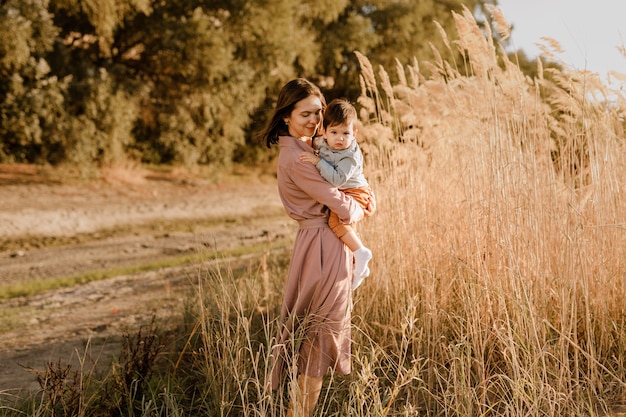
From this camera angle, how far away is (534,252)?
3.47 metres

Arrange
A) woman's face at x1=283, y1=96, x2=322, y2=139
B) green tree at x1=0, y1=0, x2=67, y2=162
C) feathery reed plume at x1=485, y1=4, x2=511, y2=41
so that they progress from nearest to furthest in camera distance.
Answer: woman's face at x1=283, y1=96, x2=322, y2=139 < feathery reed plume at x1=485, y1=4, x2=511, y2=41 < green tree at x1=0, y1=0, x2=67, y2=162

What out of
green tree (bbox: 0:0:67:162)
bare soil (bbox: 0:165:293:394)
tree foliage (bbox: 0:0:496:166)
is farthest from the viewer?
tree foliage (bbox: 0:0:496:166)

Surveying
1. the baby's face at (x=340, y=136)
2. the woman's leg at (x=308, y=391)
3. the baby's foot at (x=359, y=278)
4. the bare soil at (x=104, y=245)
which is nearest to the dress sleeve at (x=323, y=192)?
the baby's face at (x=340, y=136)

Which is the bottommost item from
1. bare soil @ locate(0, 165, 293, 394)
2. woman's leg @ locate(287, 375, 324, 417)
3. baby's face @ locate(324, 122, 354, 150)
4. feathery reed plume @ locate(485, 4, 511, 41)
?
bare soil @ locate(0, 165, 293, 394)

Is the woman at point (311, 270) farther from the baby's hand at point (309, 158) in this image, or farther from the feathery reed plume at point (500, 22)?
the feathery reed plume at point (500, 22)

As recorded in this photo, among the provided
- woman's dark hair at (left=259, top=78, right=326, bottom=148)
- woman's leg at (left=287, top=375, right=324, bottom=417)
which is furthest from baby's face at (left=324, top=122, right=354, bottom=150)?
woman's leg at (left=287, top=375, right=324, bottom=417)

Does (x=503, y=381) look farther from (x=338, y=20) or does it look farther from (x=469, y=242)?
(x=338, y=20)

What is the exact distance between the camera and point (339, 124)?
2.89 meters

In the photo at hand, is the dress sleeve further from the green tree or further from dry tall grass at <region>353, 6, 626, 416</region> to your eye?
the green tree

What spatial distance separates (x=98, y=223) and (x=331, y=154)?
8.16 metres

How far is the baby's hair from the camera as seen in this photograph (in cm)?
287

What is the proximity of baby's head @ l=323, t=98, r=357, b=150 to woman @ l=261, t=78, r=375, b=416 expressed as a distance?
6.0 inches

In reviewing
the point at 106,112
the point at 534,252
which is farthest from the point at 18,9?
the point at 534,252

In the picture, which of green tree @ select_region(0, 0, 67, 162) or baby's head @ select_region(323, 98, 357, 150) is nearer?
baby's head @ select_region(323, 98, 357, 150)
